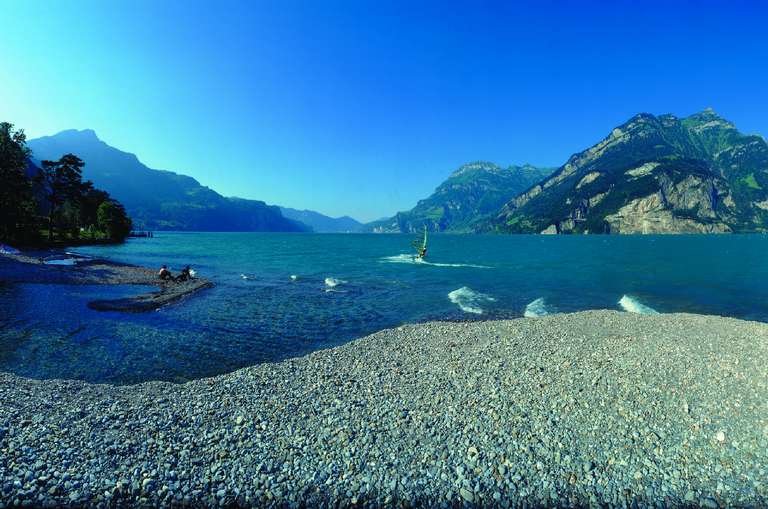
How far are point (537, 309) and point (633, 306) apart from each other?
37.5 feet

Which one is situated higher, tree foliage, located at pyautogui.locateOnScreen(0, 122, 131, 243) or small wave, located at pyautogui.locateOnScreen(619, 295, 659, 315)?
tree foliage, located at pyautogui.locateOnScreen(0, 122, 131, 243)

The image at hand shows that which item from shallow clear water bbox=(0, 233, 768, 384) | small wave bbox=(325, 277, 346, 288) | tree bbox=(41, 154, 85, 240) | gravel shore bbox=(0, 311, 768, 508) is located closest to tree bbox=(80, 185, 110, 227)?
tree bbox=(41, 154, 85, 240)

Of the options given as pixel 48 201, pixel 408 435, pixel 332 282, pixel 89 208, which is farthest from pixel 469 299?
pixel 89 208

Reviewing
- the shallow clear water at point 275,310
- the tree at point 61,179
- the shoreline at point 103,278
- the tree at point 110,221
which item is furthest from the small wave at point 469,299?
the tree at point 110,221

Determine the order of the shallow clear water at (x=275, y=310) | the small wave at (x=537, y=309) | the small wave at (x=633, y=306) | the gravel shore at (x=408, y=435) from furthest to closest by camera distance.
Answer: the small wave at (x=633, y=306)
the small wave at (x=537, y=309)
the shallow clear water at (x=275, y=310)
the gravel shore at (x=408, y=435)

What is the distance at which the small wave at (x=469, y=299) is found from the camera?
35844 mm

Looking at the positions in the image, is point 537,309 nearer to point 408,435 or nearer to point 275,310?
point 275,310

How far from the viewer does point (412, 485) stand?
9586 mm

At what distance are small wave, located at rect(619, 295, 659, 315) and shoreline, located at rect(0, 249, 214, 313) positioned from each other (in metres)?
47.1

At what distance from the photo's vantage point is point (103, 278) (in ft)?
153

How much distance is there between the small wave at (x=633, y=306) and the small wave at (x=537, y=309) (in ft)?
24.8

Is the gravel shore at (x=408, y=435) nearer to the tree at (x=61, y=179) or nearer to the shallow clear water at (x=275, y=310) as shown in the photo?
the shallow clear water at (x=275, y=310)

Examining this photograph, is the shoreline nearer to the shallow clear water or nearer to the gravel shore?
the shallow clear water

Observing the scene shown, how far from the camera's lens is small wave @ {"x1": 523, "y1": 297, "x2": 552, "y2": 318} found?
111ft
